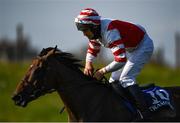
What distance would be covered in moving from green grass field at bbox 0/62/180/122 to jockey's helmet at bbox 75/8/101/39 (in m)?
10.3

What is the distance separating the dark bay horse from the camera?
9.94 meters

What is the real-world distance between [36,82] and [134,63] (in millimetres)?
1496

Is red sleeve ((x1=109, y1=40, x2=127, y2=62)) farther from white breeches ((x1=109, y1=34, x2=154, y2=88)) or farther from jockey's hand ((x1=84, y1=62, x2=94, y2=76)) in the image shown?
jockey's hand ((x1=84, y1=62, x2=94, y2=76))

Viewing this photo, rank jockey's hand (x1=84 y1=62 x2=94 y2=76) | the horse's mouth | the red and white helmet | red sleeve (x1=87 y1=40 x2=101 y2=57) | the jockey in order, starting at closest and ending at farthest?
the horse's mouth → the jockey → the red and white helmet → jockey's hand (x1=84 y1=62 x2=94 y2=76) → red sleeve (x1=87 y1=40 x2=101 y2=57)

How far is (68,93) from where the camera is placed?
10133 mm

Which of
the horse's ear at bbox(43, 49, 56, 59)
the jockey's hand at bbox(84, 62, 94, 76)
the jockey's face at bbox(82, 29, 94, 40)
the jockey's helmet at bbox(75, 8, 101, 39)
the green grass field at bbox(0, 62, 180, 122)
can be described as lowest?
the green grass field at bbox(0, 62, 180, 122)

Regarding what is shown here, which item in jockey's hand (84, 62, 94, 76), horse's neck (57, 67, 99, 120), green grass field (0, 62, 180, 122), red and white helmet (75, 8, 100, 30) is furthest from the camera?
green grass field (0, 62, 180, 122)

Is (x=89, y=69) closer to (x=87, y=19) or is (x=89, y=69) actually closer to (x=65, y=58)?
(x=65, y=58)

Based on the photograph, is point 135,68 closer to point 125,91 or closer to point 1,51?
point 125,91

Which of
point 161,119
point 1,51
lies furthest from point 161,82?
point 161,119

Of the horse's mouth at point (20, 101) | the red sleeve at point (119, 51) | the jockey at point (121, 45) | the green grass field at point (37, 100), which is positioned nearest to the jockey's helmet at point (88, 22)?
the jockey at point (121, 45)

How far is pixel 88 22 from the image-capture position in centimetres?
1030

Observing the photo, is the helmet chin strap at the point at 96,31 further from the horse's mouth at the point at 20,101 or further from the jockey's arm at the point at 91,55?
the horse's mouth at the point at 20,101

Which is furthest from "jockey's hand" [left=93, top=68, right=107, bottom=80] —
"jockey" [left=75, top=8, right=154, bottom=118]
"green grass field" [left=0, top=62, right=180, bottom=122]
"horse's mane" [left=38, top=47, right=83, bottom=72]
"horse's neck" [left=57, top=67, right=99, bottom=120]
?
"green grass field" [left=0, top=62, right=180, bottom=122]
